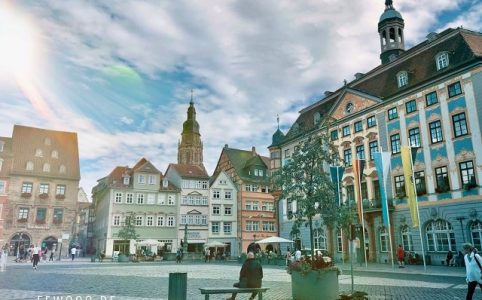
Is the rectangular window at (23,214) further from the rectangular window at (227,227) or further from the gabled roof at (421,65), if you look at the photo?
the gabled roof at (421,65)

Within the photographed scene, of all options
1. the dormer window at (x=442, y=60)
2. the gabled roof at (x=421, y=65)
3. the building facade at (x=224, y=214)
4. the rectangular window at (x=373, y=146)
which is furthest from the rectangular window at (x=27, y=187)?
the dormer window at (x=442, y=60)

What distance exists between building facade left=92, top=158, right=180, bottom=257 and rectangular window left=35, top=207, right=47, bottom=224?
766 cm

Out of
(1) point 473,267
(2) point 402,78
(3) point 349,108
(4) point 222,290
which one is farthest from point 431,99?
(4) point 222,290

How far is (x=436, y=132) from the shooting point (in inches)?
1152

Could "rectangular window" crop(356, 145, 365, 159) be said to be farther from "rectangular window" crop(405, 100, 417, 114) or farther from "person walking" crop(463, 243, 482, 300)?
"person walking" crop(463, 243, 482, 300)

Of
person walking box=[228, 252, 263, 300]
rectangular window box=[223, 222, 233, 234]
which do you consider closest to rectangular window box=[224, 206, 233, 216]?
rectangular window box=[223, 222, 233, 234]

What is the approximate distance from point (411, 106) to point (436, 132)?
3.31 m

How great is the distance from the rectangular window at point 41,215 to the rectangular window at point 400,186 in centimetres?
4266

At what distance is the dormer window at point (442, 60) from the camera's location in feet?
95.8

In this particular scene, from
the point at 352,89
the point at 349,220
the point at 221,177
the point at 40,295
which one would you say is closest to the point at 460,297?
the point at 349,220

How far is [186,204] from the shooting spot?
56656 mm

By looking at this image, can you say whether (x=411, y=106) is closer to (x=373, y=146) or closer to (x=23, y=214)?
(x=373, y=146)

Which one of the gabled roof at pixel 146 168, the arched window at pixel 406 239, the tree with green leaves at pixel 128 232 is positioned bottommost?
the arched window at pixel 406 239

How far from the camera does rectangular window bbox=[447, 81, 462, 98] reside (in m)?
27.9
